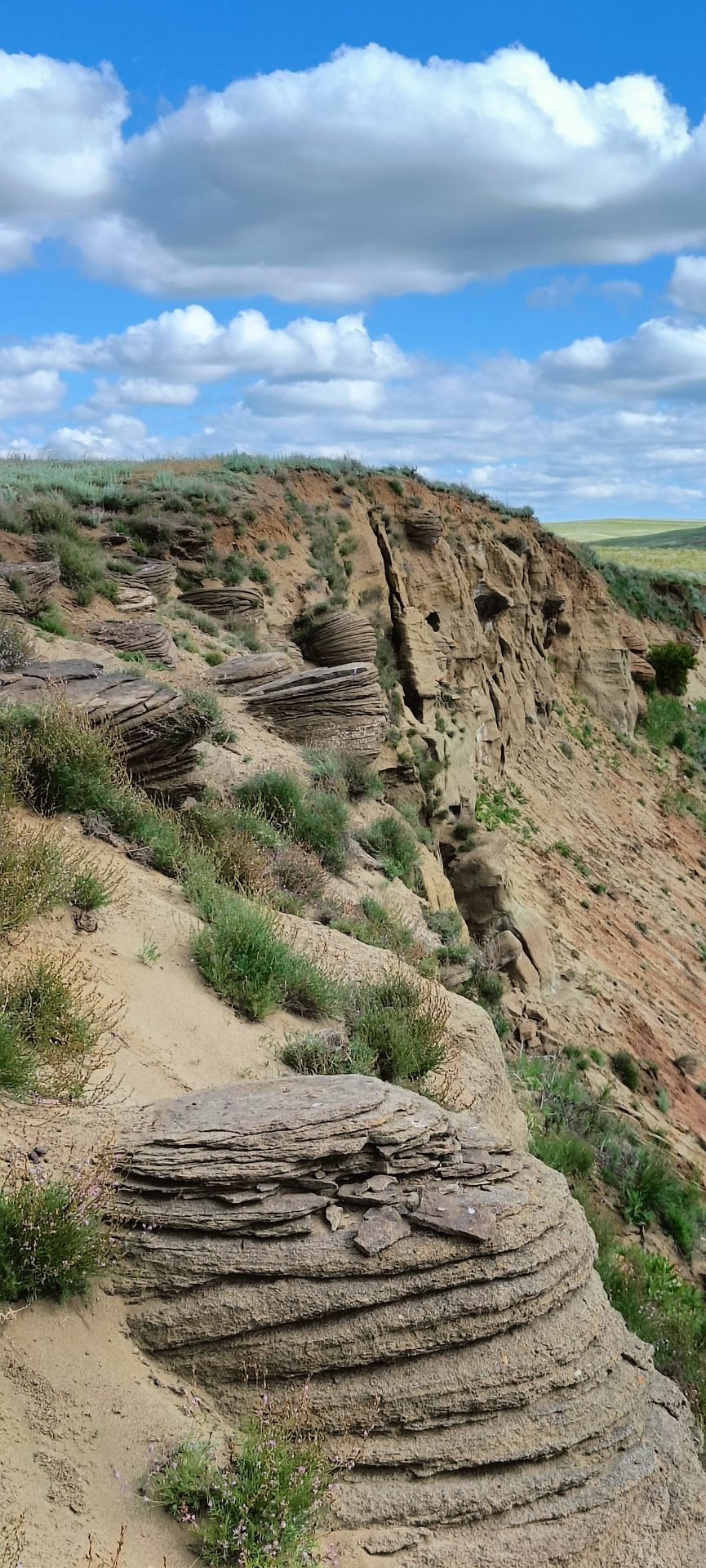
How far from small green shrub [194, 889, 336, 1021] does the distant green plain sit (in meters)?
23.2

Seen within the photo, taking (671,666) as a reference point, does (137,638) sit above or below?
above

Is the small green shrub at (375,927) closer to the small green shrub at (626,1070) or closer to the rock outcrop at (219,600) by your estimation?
the small green shrub at (626,1070)

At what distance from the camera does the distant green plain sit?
51.7 metres

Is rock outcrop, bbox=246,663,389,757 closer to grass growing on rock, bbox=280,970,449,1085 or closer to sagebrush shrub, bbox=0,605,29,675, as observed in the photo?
sagebrush shrub, bbox=0,605,29,675

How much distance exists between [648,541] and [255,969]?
86.8 m

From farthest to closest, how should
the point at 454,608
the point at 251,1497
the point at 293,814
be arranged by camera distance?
the point at 454,608 → the point at 293,814 → the point at 251,1497

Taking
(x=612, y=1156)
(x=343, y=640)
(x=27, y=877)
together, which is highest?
(x=343, y=640)

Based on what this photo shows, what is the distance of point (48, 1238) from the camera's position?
3.37 m

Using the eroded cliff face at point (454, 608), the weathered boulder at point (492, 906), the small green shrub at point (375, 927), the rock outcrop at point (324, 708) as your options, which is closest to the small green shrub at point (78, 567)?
the rock outcrop at point (324, 708)

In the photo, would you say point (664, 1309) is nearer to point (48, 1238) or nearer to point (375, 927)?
point (375, 927)

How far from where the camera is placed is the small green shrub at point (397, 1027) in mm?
5918

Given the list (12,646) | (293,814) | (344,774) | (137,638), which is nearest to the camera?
(12,646)

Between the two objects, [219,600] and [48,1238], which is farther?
[219,600]

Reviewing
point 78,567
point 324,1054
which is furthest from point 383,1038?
point 78,567
